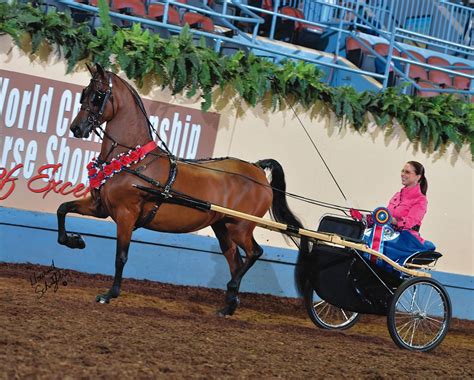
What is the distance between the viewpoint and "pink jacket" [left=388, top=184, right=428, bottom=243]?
7763 millimetres

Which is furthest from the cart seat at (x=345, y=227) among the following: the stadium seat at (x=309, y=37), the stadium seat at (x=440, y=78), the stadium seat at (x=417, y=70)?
the stadium seat at (x=440, y=78)

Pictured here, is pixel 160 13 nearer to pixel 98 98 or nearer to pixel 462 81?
pixel 98 98

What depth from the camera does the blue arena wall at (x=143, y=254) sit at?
9.12 meters

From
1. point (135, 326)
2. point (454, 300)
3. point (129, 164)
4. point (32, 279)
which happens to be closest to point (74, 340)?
point (135, 326)

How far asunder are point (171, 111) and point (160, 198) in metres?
2.26

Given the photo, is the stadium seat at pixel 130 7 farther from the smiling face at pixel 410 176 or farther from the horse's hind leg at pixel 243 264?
the smiling face at pixel 410 176

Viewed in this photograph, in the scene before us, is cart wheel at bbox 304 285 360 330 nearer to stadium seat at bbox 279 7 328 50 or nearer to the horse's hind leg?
the horse's hind leg

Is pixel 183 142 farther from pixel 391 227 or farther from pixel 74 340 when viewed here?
pixel 74 340

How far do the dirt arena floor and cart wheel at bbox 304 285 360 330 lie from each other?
0.14 m

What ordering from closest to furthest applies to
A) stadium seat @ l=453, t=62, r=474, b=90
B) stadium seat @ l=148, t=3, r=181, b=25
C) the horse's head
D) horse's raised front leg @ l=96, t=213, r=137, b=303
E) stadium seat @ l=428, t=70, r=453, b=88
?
the horse's head < horse's raised front leg @ l=96, t=213, r=137, b=303 < stadium seat @ l=148, t=3, r=181, b=25 < stadium seat @ l=428, t=70, r=453, b=88 < stadium seat @ l=453, t=62, r=474, b=90

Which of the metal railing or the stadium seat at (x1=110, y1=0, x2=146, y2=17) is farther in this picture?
the stadium seat at (x1=110, y1=0, x2=146, y2=17)

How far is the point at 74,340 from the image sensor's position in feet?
18.2

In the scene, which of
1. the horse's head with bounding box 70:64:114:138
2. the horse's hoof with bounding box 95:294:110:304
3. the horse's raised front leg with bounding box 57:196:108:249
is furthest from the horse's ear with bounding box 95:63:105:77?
the horse's hoof with bounding box 95:294:110:304
